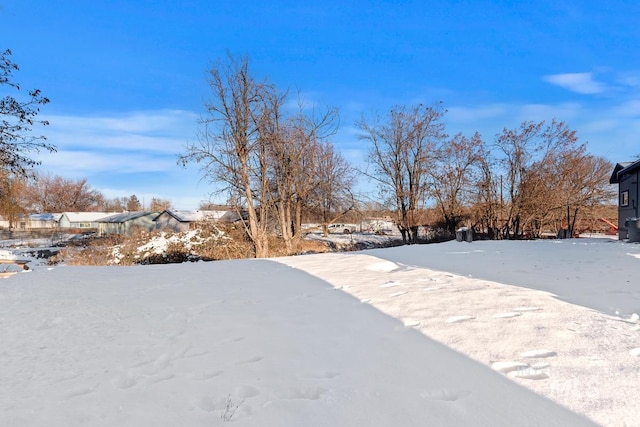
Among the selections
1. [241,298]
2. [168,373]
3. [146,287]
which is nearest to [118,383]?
[168,373]

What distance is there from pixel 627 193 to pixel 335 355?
16.7 meters

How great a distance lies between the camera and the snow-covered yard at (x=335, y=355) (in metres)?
1.94

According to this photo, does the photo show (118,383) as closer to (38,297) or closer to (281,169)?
(38,297)

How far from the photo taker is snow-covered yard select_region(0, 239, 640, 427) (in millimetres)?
1938

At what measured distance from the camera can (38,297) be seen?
17.0ft

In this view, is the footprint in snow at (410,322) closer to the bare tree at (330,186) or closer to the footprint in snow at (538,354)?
the footprint in snow at (538,354)

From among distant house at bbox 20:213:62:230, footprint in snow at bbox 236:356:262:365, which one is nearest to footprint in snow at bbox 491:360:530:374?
footprint in snow at bbox 236:356:262:365

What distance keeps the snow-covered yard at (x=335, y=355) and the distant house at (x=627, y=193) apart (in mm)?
10525

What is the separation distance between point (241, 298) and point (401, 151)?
55.6 ft

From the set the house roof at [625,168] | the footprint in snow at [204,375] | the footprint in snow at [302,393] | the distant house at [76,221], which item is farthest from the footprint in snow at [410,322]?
the distant house at [76,221]

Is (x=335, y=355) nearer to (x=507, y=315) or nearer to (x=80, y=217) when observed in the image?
(x=507, y=315)

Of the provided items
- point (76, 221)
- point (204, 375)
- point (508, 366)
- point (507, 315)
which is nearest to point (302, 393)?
point (204, 375)

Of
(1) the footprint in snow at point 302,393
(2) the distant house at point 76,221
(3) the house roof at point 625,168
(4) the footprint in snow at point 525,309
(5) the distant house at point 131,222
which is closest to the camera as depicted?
(1) the footprint in snow at point 302,393

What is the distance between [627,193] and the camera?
45.9 ft
